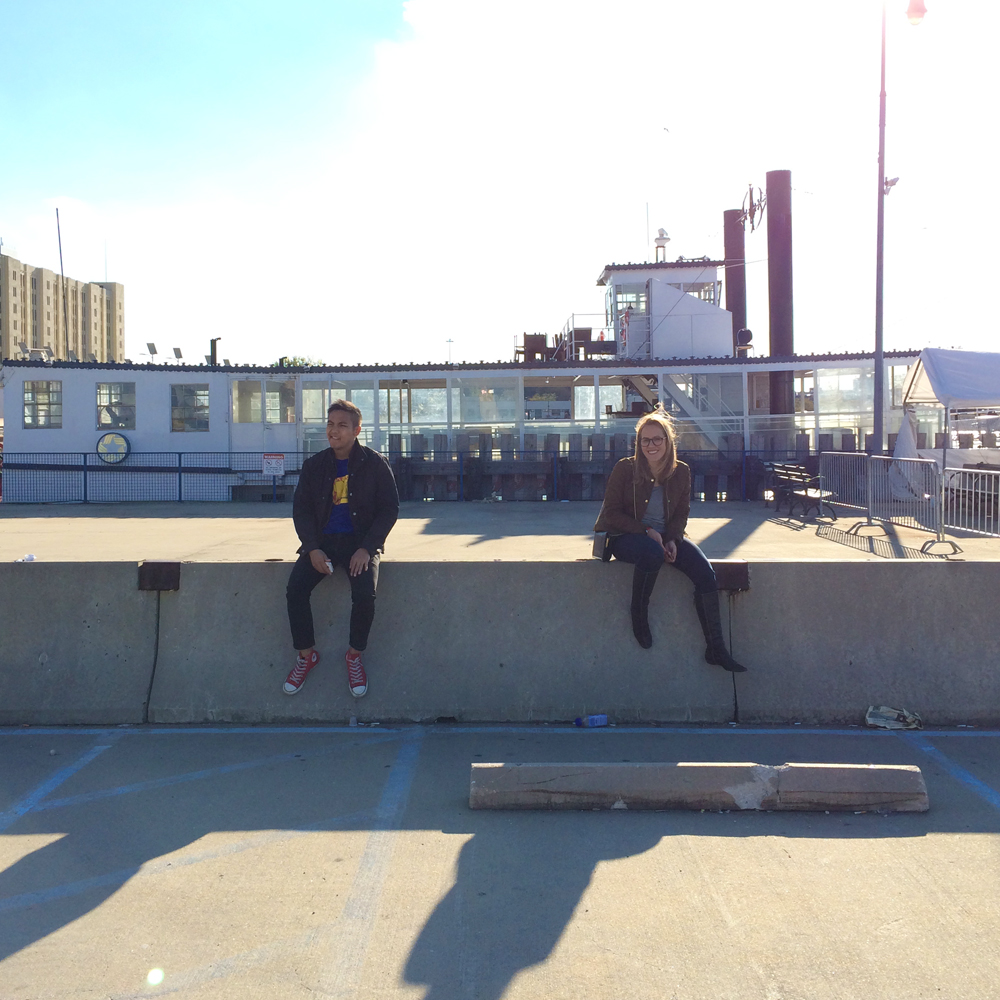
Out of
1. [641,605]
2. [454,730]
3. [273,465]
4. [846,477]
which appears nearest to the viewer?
[454,730]

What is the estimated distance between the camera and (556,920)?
128 inches

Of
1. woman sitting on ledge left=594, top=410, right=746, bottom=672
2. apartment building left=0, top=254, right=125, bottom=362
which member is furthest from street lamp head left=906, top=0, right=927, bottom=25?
apartment building left=0, top=254, right=125, bottom=362

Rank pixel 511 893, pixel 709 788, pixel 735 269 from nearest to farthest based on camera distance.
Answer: pixel 511 893, pixel 709 788, pixel 735 269

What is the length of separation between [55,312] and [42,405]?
125 metres

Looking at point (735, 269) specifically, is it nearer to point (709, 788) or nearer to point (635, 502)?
point (635, 502)

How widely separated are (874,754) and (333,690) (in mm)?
3191

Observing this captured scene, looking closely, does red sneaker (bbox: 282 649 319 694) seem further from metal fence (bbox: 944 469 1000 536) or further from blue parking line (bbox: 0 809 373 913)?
metal fence (bbox: 944 469 1000 536)

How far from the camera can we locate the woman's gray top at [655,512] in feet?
19.8

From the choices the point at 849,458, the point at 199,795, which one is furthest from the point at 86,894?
the point at 849,458

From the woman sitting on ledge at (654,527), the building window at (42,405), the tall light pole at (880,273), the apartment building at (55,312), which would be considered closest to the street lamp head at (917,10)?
the tall light pole at (880,273)

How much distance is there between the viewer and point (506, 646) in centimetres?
584

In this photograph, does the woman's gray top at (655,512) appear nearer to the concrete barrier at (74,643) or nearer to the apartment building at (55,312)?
the concrete barrier at (74,643)

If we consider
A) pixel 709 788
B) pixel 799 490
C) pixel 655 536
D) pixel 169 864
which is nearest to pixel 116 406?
pixel 799 490

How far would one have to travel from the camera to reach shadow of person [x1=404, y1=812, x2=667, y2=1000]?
2938 mm
